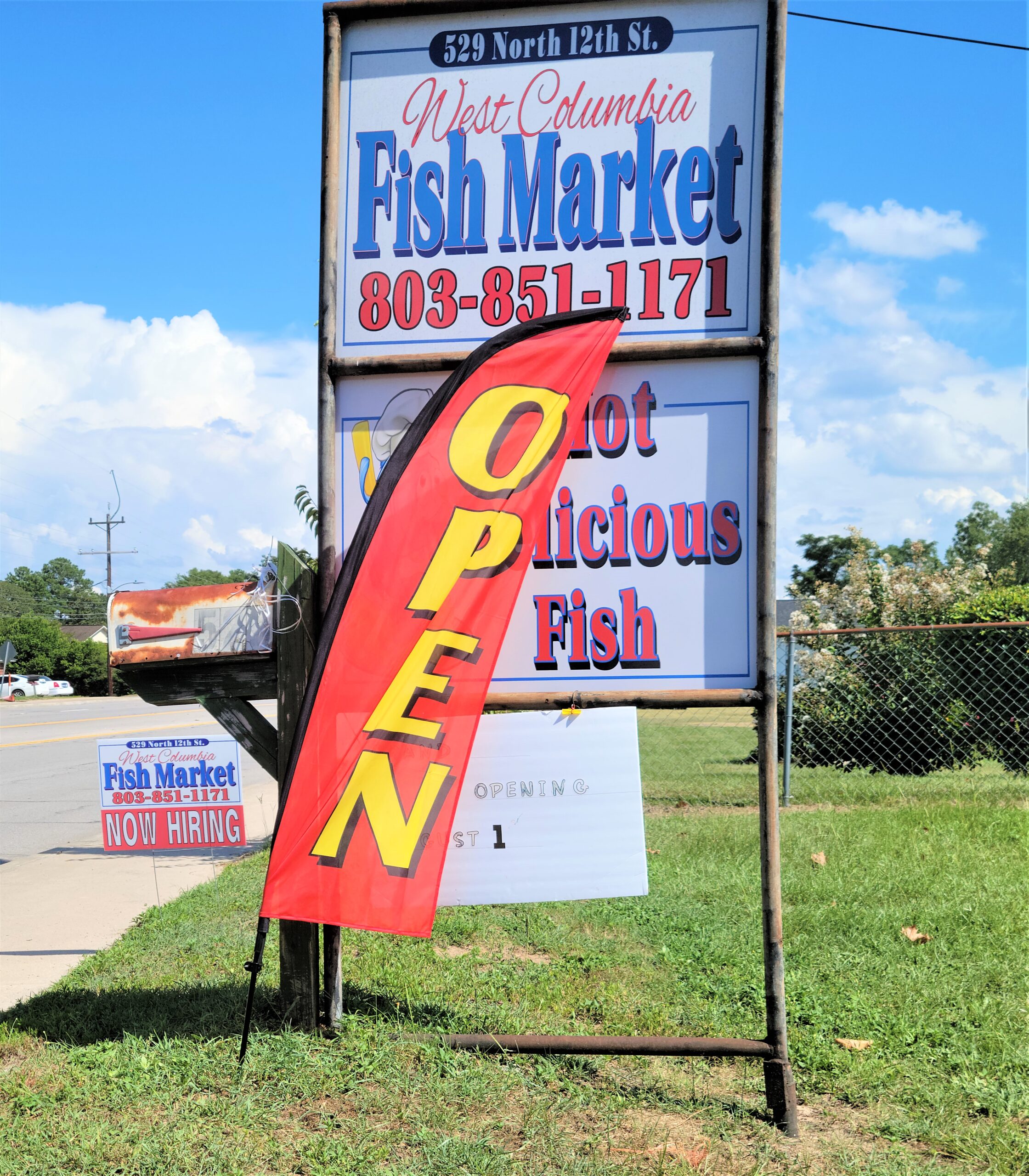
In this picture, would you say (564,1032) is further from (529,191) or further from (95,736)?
(95,736)

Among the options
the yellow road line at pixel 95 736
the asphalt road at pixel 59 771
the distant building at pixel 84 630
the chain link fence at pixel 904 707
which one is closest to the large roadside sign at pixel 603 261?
the asphalt road at pixel 59 771

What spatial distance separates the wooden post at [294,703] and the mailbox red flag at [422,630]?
1.07ft

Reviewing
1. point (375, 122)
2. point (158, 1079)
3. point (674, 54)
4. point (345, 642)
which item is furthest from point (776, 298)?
point (158, 1079)

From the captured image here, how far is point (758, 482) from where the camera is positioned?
3.54 meters

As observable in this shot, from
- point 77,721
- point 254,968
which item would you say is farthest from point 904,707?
point 77,721

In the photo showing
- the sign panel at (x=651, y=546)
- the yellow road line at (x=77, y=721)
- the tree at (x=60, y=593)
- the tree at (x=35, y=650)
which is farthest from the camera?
the tree at (x=60, y=593)

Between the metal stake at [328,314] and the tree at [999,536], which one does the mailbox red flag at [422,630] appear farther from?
the tree at [999,536]

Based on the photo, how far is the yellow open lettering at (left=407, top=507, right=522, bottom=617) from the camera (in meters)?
3.45

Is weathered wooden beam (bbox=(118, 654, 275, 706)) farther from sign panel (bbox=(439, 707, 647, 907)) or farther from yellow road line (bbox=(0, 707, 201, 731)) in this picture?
yellow road line (bbox=(0, 707, 201, 731))

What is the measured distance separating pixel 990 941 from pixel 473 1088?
2866 mm

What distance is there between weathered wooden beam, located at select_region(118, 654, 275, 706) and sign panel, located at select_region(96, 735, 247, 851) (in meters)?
0.97

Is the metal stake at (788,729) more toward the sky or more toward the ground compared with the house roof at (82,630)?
more toward the sky

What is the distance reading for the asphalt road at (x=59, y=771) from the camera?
8805 mm

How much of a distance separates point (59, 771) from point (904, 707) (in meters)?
11.3
